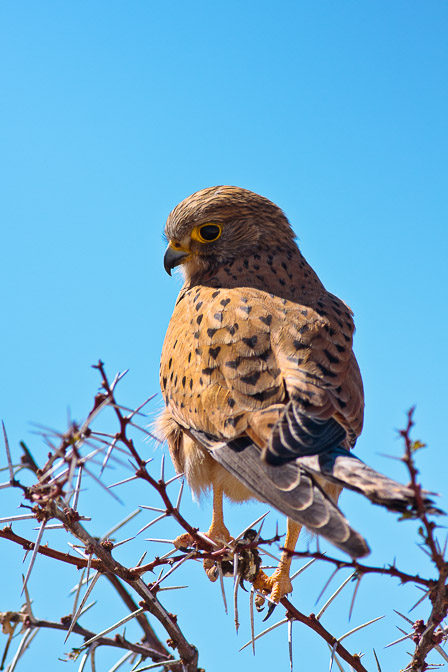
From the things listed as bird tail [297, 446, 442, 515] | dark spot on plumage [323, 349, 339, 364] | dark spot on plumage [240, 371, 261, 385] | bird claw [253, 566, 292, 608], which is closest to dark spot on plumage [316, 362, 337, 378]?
dark spot on plumage [323, 349, 339, 364]

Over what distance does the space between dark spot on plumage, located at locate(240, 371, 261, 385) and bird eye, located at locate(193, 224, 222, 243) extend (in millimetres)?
1976

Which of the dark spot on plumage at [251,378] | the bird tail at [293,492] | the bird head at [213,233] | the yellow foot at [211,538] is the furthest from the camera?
the bird head at [213,233]

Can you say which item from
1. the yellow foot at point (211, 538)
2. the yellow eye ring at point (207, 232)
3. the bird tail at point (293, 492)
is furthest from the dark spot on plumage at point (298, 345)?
the yellow eye ring at point (207, 232)

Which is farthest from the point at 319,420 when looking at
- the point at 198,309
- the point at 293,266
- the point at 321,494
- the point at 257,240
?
the point at 257,240

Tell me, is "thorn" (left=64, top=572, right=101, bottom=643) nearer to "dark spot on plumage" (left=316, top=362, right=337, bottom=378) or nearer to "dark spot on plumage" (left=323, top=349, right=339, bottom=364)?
"dark spot on plumage" (left=316, top=362, right=337, bottom=378)

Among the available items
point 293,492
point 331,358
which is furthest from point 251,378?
point 293,492

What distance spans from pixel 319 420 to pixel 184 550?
0.87 metres

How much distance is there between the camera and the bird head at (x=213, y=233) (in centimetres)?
542

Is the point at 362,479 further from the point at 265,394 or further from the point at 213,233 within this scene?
the point at 213,233

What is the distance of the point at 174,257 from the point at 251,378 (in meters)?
2.02

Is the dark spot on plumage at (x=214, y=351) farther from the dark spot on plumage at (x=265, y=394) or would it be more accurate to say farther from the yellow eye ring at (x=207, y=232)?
the yellow eye ring at (x=207, y=232)

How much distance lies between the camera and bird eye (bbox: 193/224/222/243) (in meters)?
5.47

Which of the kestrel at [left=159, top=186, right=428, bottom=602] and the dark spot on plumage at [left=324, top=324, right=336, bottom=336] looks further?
the dark spot on plumage at [left=324, top=324, right=336, bottom=336]

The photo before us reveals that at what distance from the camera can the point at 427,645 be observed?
2.81 meters
